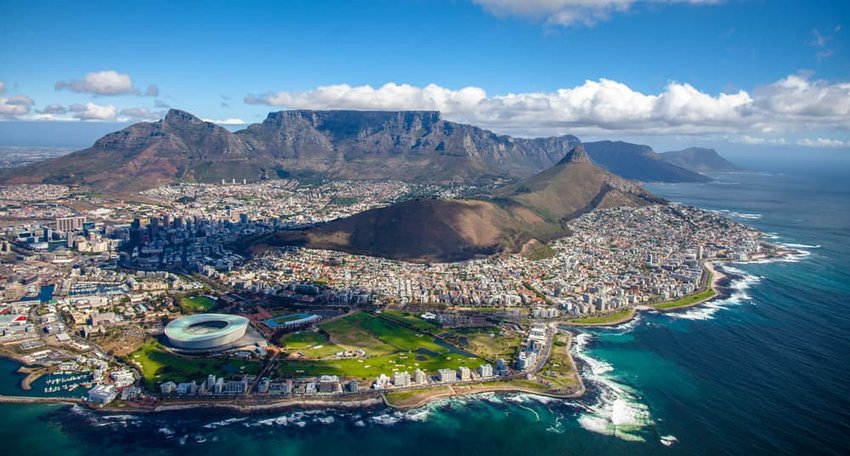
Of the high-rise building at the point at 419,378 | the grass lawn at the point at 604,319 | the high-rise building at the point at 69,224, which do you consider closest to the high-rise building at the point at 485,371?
the high-rise building at the point at 419,378

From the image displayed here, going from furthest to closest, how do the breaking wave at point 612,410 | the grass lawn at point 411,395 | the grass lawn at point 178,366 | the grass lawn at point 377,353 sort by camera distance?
the grass lawn at point 377,353, the grass lawn at point 178,366, the grass lawn at point 411,395, the breaking wave at point 612,410

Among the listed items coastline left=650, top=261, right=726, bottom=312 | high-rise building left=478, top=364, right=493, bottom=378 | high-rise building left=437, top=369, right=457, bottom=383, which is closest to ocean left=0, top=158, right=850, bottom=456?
high-rise building left=478, top=364, right=493, bottom=378

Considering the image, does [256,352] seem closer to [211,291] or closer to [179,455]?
[179,455]

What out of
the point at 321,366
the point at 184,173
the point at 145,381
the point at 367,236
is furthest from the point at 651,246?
the point at 184,173

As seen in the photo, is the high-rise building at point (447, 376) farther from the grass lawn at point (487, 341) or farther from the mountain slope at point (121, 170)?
the mountain slope at point (121, 170)

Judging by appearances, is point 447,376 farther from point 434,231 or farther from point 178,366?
point 434,231

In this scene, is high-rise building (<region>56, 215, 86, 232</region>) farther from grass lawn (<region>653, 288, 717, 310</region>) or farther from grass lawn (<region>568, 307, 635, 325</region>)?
grass lawn (<region>653, 288, 717, 310</region>)
